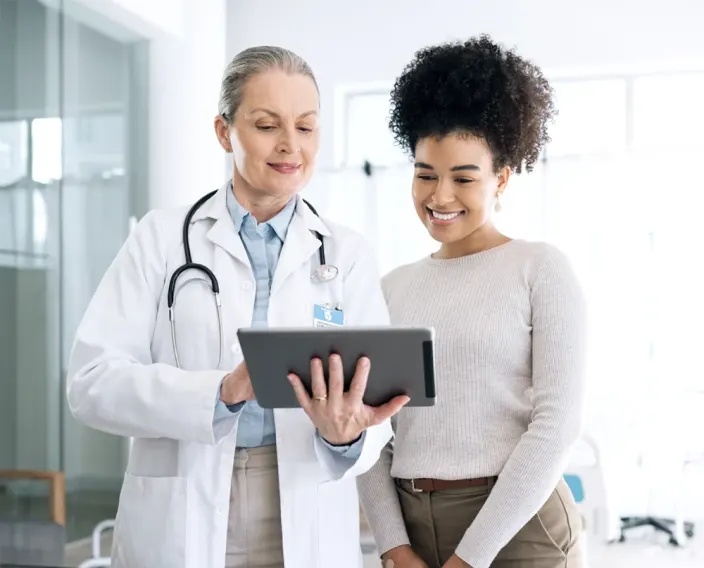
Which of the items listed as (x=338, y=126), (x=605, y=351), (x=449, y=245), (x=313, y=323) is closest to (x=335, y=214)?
(x=338, y=126)

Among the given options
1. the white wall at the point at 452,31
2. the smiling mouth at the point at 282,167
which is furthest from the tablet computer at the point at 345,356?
the white wall at the point at 452,31

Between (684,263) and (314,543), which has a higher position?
(684,263)

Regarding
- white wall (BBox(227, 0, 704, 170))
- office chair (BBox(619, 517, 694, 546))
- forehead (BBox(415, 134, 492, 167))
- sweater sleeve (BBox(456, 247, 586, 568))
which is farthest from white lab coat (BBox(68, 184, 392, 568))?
white wall (BBox(227, 0, 704, 170))

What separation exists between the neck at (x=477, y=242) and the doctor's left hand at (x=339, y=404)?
Answer: 0.46 m

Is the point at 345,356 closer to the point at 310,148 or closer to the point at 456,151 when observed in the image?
the point at 310,148

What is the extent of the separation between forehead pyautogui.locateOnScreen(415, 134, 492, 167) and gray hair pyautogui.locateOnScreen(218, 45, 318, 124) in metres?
0.27

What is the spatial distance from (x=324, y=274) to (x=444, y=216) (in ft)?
0.94

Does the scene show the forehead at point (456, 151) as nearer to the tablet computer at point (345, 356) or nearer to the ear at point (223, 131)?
the ear at point (223, 131)

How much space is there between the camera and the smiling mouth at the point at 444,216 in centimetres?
157

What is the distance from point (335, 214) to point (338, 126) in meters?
0.66

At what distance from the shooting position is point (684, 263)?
13.4ft

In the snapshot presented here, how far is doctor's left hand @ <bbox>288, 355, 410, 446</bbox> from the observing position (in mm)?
1172

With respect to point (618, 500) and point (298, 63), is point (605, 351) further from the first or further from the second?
point (298, 63)

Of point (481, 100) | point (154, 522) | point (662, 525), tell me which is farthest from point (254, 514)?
point (662, 525)
